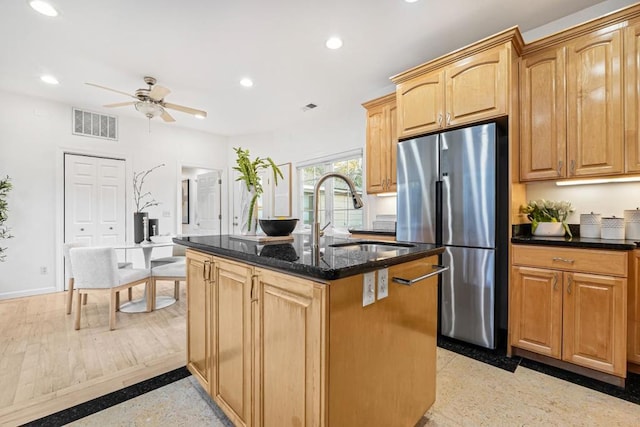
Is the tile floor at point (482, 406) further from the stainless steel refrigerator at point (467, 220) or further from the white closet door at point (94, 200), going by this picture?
the white closet door at point (94, 200)

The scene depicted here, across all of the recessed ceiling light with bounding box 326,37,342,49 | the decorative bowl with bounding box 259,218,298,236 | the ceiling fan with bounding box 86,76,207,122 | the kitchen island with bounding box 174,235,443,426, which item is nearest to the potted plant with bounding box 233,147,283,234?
the decorative bowl with bounding box 259,218,298,236

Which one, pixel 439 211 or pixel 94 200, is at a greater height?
pixel 94 200

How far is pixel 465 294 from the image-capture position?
2441mm

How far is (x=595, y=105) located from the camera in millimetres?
2119

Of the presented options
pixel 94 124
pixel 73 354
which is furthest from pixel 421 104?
pixel 94 124

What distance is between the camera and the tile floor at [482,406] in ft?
5.22

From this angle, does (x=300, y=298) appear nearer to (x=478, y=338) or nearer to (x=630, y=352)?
(x=478, y=338)

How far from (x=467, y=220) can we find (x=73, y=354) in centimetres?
342

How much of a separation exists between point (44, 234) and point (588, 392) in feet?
20.5

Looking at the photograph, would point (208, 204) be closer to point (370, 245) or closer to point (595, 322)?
point (370, 245)

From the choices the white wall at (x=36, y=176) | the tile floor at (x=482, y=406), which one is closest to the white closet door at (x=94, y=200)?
the white wall at (x=36, y=176)

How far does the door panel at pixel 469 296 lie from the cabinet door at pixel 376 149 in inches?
52.0

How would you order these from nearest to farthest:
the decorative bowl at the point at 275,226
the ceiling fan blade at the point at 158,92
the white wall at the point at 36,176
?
the decorative bowl at the point at 275,226
the ceiling fan blade at the point at 158,92
the white wall at the point at 36,176

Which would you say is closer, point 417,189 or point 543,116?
point 543,116
